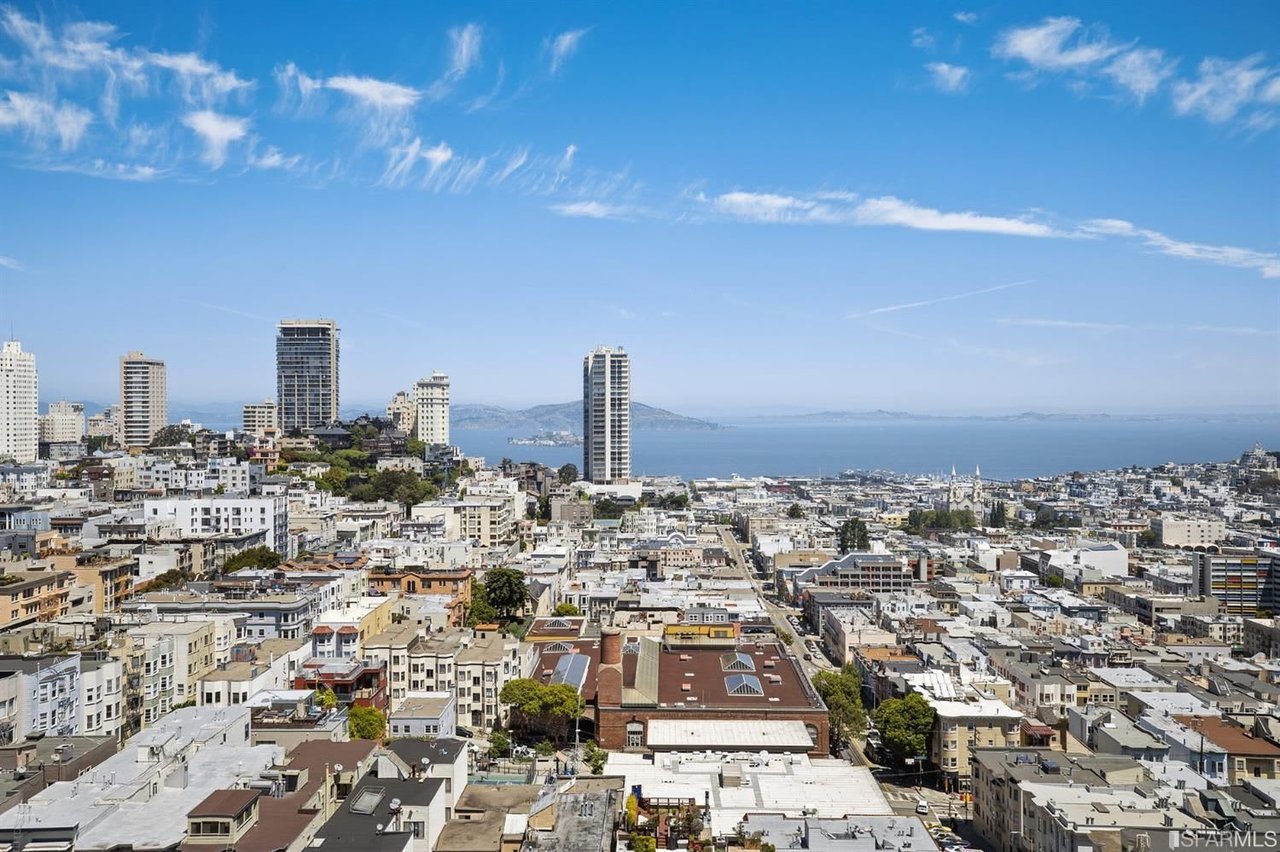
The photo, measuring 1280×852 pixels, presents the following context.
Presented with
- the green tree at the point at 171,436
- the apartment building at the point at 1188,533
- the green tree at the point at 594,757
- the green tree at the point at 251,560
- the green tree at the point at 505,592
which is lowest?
the green tree at the point at 594,757

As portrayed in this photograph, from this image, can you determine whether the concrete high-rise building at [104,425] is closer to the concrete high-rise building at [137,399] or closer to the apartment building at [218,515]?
the concrete high-rise building at [137,399]

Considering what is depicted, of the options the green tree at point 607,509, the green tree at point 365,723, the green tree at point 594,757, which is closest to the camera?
the green tree at point 365,723

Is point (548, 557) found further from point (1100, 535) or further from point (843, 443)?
point (843, 443)

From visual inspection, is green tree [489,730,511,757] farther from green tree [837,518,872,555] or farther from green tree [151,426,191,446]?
green tree [151,426,191,446]

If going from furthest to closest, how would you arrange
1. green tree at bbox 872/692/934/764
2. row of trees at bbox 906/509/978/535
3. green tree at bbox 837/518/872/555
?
row of trees at bbox 906/509/978/535
green tree at bbox 837/518/872/555
green tree at bbox 872/692/934/764

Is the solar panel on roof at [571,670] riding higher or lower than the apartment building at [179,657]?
lower

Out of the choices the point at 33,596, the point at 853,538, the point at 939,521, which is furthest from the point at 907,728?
the point at 939,521

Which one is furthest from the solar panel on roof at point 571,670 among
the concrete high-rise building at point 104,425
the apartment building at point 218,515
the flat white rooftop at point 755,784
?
the concrete high-rise building at point 104,425

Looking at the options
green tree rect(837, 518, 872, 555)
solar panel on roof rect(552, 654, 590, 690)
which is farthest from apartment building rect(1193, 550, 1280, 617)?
solar panel on roof rect(552, 654, 590, 690)
